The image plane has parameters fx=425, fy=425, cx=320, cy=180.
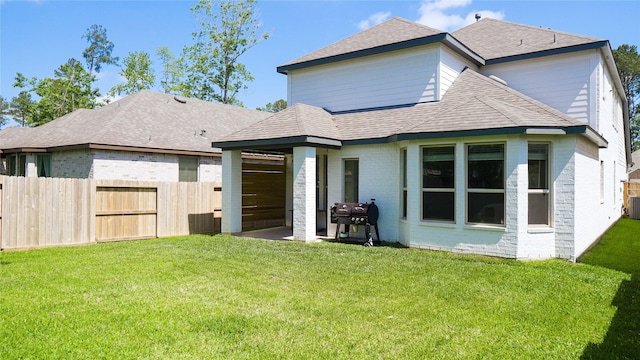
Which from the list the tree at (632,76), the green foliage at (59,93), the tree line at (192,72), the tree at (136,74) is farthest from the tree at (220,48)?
the tree at (632,76)

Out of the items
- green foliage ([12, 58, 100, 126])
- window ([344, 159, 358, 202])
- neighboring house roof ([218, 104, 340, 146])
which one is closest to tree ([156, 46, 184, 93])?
green foliage ([12, 58, 100, 126])

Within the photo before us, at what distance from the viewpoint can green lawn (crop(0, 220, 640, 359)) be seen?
4500 millimetres

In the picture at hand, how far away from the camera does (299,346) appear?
4.51 metres

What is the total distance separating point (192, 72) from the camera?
36.3 meters

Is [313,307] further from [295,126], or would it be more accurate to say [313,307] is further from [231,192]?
[231,192]

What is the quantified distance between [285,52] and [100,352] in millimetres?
25836

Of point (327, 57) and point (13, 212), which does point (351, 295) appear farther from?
point (327, 57)

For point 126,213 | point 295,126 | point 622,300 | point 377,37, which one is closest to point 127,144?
point 126,213

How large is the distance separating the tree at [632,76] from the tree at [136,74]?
5220cm

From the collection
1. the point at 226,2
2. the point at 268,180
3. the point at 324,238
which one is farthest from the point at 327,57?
the point at 226,2

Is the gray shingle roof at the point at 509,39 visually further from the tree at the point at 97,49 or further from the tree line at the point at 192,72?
the tree at the point at 97,49

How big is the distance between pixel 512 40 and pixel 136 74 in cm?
3468

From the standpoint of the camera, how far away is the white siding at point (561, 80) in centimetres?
1264

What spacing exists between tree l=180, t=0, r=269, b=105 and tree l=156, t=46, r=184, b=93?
3.10m
